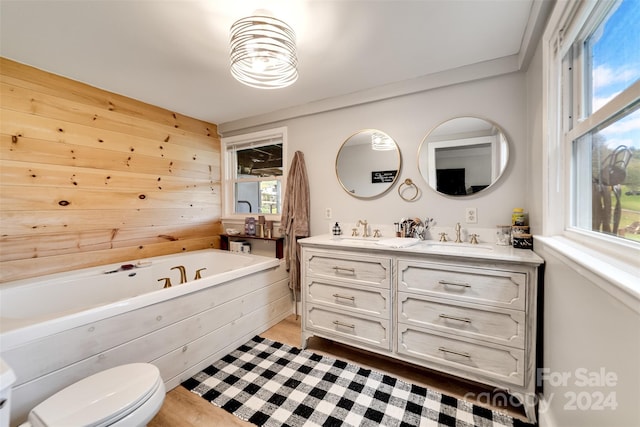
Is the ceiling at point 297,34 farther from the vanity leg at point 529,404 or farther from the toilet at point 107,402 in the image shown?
the vanity leg at point 529,404

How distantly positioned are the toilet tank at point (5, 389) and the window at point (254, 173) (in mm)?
2214

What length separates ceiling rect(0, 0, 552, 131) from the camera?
133 centimetres

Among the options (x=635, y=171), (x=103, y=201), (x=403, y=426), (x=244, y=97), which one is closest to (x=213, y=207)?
(x=103, y=201)

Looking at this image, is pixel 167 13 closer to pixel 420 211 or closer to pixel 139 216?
pixel 139 216

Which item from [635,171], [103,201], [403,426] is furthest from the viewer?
[103,201]

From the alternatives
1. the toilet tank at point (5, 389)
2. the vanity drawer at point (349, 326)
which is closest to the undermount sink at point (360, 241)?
the vanity drawer at point (349, 326)

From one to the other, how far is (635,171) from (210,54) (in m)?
2.19

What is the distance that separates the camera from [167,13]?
1368 mm

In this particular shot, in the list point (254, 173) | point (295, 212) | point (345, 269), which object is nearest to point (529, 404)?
point (345, 269)

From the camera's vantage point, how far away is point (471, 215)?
6.31 feet

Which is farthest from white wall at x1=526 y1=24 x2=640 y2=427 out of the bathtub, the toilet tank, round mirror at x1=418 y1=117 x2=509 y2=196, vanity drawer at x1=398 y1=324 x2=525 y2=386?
the bathtub

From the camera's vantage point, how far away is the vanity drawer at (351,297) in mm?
1729

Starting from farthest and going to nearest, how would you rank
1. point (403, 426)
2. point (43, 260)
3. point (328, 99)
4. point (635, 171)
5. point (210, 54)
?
point (328, 99)
point (43, 260)
point (210, 54)
point (403, 426)
point (635, 171)

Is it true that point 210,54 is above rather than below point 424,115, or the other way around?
above
